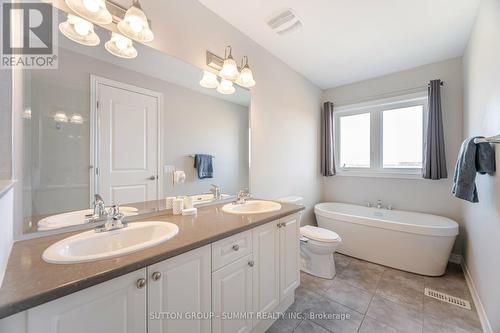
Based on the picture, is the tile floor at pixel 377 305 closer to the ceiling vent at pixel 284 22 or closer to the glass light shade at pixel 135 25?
the glass light shade at pixel 135 25

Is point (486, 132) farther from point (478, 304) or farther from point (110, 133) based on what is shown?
point (110, 133)

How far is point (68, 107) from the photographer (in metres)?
1.08

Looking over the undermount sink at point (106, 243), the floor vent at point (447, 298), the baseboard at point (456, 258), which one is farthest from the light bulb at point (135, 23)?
the baseboard at point (456, 258)

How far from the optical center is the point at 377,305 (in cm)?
178

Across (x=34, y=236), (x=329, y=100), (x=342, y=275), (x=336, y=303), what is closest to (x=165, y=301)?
(x=34, y=236)

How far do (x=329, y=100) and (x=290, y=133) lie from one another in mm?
1323

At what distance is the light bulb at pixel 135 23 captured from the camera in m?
1.18

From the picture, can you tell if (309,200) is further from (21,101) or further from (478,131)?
(21,101)

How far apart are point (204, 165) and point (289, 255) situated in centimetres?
105

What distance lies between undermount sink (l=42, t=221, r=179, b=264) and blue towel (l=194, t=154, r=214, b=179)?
0.61 metres

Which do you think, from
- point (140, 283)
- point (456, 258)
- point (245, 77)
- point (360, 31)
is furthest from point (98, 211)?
point (456, 258)

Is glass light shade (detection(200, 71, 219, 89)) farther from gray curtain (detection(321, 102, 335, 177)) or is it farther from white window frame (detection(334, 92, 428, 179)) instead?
white window frame (detection(334, 92, 428, 179))

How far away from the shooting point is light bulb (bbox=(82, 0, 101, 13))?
3.52 ft

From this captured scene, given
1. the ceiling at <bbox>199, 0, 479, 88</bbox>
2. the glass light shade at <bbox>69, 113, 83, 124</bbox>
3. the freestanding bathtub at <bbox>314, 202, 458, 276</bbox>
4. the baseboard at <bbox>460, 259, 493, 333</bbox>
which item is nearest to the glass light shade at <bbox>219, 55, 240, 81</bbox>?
the ceiling at <bbox>199, 0, 479, 88</bbox>
